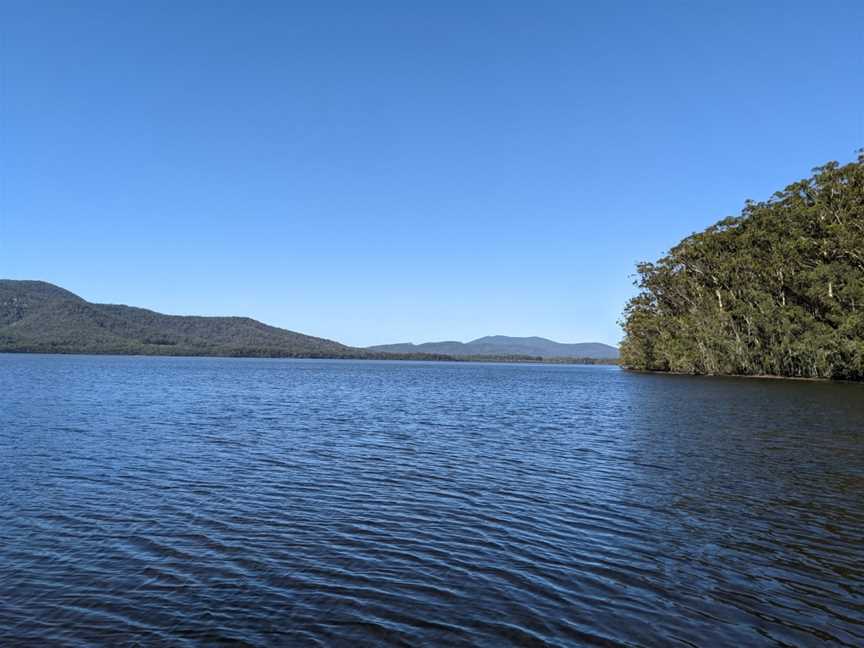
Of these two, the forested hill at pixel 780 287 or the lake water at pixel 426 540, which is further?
the forested hill at pixel 780 287

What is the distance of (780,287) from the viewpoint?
80562 millimetres

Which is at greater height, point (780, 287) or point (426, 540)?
point (780, 287)

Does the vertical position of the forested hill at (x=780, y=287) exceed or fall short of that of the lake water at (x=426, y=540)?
it exceeds it

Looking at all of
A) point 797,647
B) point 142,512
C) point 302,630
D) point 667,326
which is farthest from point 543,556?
point 667,326

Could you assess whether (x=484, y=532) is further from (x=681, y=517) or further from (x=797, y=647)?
(x=797, y=647)

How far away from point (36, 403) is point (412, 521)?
35765 mm

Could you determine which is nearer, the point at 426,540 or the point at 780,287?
the point at 426,540

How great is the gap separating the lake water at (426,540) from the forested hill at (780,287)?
54270mm

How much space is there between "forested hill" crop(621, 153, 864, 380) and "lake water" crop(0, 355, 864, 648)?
54270mm

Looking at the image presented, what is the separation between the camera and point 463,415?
120 ft

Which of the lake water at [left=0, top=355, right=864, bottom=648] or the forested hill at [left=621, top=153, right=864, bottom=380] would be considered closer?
the lake water at [left=0, top=355, right=864, bottom=648]

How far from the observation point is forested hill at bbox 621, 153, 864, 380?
6756 centimetres

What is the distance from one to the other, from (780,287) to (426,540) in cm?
8607

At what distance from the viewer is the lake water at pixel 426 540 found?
25.7 ft
